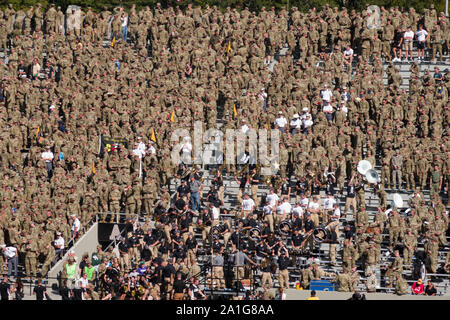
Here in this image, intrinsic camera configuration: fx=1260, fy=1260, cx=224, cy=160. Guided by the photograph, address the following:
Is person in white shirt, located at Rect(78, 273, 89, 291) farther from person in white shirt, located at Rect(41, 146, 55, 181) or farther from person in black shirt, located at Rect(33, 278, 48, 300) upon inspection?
person in white shirt, located at Rect(41, 146, 55, 181)

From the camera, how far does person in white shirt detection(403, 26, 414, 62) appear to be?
4781 centimetres

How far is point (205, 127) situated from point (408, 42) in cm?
960

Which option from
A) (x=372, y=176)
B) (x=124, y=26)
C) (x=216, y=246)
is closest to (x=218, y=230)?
(x=216, y=246)

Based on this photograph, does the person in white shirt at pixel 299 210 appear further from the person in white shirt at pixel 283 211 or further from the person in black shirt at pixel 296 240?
the person in black shirt at pixel 296 240

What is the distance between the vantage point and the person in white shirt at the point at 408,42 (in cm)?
4781

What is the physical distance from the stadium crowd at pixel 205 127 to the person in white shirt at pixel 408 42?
6 centimetres

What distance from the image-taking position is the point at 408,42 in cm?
4809

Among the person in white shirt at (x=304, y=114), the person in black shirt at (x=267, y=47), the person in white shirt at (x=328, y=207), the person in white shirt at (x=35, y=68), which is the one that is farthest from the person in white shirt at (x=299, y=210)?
the person in white shirt at (x=35, y=68)

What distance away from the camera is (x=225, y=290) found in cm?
3453

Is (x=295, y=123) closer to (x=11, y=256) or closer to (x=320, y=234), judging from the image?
(x=320, y=234)

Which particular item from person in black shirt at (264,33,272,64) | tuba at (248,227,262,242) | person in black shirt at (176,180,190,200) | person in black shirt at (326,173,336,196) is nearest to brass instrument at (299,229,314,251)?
tuba at (248,227,262,242)
